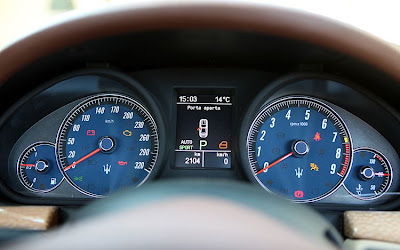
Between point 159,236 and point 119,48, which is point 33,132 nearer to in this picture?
point 119,48

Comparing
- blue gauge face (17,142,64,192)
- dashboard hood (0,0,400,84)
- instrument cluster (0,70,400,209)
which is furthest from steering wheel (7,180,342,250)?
blue gauge face (17,142,64,192)

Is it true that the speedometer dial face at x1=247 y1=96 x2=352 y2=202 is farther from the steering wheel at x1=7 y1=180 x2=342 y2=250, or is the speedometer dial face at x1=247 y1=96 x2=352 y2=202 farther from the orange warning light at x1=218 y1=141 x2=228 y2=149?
the steering wheel at x1=7 y1=180 x2=342 y2=250

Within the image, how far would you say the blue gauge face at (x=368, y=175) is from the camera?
2.13 m

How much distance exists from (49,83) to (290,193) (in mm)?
1194

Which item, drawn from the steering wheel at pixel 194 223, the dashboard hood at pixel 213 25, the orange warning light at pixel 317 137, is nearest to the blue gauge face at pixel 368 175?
the orange warning light at pixel 317 137

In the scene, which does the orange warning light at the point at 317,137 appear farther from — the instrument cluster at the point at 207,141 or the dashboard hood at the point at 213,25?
the dashboard hood at the point at 213,25

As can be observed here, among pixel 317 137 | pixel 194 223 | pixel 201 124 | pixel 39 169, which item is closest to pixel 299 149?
pixel 317 137

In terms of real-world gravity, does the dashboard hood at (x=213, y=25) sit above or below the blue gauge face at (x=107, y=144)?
above

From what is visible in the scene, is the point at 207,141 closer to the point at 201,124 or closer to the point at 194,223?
the point at 201,124

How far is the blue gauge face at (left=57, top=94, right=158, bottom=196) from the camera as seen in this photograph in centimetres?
218

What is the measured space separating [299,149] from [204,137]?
1.46ft

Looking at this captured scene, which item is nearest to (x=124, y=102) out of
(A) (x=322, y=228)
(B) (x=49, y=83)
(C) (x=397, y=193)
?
(B) (x=49, y=83)

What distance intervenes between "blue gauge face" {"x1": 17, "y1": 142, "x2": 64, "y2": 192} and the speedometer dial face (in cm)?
94

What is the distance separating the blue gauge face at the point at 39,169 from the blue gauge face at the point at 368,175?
138 cm
